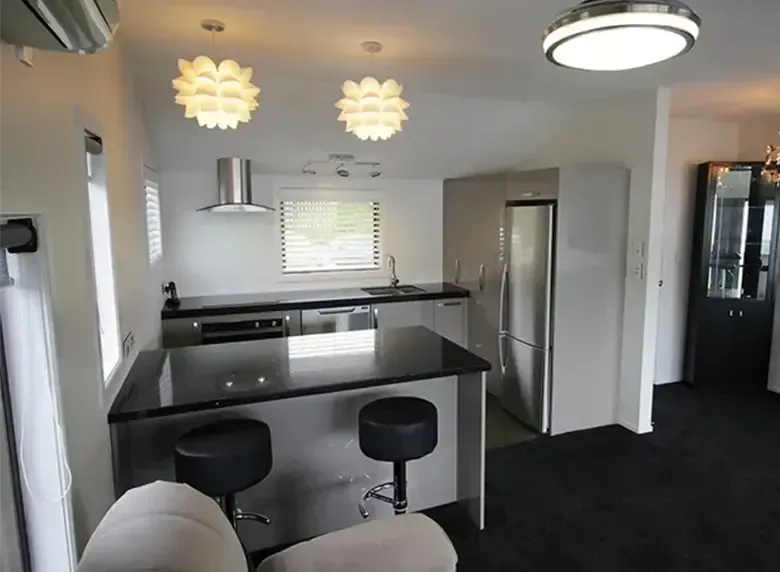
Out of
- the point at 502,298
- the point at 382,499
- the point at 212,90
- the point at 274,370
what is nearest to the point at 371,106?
the point at 212,90

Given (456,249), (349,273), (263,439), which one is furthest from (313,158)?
(263,439)

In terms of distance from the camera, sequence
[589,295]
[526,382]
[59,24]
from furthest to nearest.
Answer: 1. [526,382]
2. [589,295]
3. [59,24]

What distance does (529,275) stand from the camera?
3852 millimetres

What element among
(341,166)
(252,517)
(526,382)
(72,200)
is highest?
(341,166)

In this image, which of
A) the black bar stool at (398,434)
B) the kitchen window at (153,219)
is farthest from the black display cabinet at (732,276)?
the kitchen window at (153,219)

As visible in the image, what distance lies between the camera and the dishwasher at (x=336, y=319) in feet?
14.5

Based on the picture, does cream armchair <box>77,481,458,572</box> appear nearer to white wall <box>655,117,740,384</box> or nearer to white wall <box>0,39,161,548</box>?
white wall <box>0,39,161,548</box>

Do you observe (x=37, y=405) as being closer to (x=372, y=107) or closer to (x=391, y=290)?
(x=372, y=107)

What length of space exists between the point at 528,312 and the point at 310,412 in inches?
79.4

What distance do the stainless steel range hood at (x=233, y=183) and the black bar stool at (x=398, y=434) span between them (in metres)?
2.62

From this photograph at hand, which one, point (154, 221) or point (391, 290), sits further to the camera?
point (391, 290)

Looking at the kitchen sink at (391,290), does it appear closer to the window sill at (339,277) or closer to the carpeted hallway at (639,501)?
the window sill at (339,277)

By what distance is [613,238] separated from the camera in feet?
12.3

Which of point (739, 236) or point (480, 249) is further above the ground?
point (739, 236)
